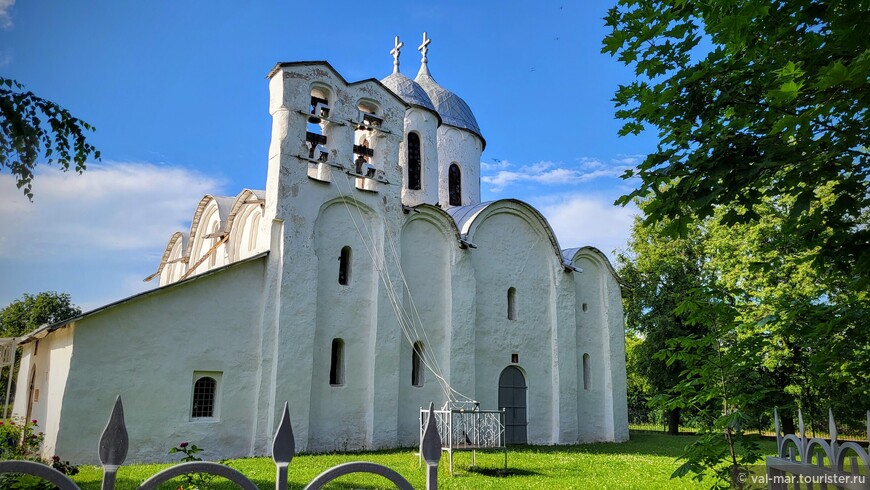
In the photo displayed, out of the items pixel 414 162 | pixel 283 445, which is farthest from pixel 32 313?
pixel 283 445

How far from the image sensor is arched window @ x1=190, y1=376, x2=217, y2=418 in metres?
11.9

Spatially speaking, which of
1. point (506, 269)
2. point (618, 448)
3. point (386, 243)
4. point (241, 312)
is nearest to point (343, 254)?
point (386, 243)

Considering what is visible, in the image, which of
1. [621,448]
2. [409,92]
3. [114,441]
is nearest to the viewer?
[114,441]

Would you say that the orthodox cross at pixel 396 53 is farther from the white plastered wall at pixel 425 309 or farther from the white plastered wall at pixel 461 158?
the white plastered wall at pixel 425 309

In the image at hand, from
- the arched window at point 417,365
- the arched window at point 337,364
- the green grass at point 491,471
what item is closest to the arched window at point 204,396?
the green grass at point 491,471

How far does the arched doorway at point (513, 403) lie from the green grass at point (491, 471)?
1988mm

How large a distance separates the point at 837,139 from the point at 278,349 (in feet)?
36.2

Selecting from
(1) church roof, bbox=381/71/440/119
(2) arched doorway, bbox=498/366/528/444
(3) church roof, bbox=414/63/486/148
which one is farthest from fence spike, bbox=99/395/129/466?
(3) church roof, bbox=414/63/486/148

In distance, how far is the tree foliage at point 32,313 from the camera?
34.1m

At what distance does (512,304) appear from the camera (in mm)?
17969

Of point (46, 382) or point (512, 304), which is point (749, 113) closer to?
point (512, 304)

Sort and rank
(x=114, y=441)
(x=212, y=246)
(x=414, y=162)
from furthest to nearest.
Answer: (x=414, y=162)
(x=212, y=246)
(x=114, y=441)

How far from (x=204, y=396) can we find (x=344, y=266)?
4.46 metres

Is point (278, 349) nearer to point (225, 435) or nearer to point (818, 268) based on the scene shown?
point (225, 435)
